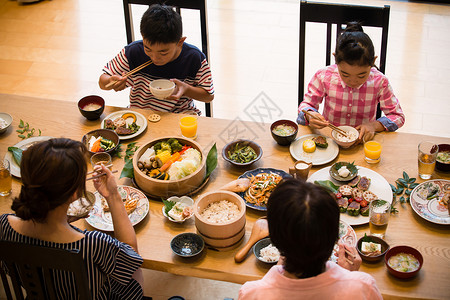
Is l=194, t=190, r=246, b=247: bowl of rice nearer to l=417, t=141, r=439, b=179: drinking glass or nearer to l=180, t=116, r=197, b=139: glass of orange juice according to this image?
l=180, t=116, r=197, b=139: glass of orange juice

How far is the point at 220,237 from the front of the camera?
198cm

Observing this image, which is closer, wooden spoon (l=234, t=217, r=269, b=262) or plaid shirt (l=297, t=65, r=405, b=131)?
wooden spoon (l=234, t=217, r=269, b=262)

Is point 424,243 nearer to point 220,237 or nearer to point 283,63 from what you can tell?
point 220,237

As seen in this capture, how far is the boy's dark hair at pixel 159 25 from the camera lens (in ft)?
8.73

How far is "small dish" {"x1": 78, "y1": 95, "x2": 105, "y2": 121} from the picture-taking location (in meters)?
2.73

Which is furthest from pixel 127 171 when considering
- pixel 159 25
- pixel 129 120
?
pixel 159 25

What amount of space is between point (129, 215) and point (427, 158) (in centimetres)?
130

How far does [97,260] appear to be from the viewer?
5.98 ft

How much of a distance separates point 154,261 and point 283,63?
10.6ft

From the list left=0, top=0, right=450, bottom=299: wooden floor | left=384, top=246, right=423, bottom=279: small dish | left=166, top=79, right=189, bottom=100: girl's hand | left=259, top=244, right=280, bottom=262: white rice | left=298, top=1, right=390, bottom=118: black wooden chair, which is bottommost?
left=0, top=0, right=450, bottom=299: wooden floor

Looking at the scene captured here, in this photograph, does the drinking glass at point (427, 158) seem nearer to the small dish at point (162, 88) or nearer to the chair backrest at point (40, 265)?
the small dish at point (162, 88)

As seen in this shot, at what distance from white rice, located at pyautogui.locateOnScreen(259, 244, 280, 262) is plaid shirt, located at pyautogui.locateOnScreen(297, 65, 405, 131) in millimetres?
998

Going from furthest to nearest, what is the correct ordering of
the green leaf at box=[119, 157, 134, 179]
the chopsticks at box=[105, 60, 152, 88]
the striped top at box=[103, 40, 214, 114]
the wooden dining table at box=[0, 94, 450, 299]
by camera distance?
the striped top at box=[103, 40, 214, 114], the chopsticks at box=[105, 60, 152, 88], the green leaf at box=[119, 157, 134, 179], the wooden dining table at box=[0, 94, 450, 299]

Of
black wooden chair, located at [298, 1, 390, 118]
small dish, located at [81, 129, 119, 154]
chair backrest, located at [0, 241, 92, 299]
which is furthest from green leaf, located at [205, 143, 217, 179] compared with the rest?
black wooden chair, located at [298, 1, 390, 118]
